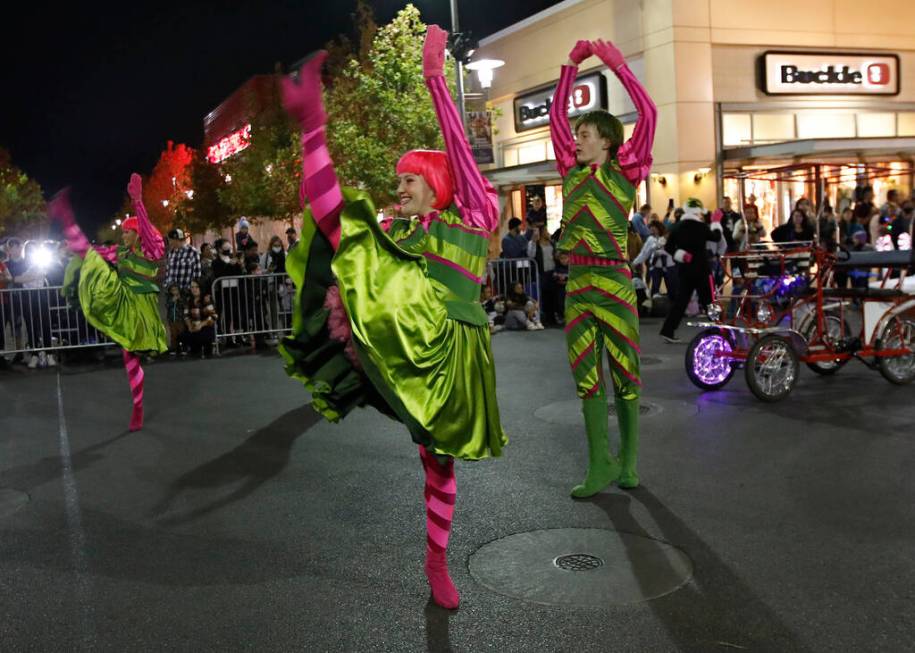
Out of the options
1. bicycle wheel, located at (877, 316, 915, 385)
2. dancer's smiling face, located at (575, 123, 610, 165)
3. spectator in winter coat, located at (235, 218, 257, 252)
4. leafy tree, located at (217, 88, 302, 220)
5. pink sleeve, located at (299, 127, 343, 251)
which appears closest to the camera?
pink sleeve, located at (299, 127, 343, 251)

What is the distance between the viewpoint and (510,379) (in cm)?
1005

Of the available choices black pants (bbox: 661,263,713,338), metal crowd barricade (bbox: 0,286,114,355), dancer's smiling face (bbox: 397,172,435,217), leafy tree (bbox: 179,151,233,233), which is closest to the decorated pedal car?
black pants (bbox: 661,263,713,338)

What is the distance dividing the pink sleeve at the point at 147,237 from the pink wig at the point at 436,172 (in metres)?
4.94

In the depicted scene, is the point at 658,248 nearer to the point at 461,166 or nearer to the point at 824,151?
the point at 824,151

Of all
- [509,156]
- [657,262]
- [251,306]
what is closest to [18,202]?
[509,156]

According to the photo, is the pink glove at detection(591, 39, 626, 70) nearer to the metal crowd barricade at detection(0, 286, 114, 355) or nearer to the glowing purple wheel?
the glowing purple wheel

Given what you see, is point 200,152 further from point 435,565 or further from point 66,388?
point 435,565

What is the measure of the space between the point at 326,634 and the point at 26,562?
6.43 feet

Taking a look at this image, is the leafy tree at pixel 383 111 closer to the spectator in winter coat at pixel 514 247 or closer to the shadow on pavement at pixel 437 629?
the spectator in winter coat at pixel 514 247

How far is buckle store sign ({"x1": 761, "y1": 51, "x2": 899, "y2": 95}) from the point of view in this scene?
24.8m

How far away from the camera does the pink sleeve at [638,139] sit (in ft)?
17.1

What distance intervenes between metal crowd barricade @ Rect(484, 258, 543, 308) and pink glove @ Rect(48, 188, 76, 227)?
9.33 m

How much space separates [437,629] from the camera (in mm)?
3623

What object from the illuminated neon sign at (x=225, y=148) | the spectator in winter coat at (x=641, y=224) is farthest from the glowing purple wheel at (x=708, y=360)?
the illuminated neon sign at (x=225, y=148)
